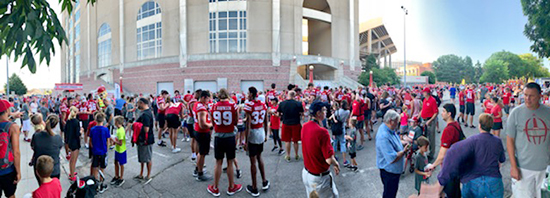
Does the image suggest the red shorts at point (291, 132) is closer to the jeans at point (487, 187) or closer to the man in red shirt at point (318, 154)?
the man in red shirt at point (318, 154)

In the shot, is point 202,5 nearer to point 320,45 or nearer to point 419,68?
point 320,45

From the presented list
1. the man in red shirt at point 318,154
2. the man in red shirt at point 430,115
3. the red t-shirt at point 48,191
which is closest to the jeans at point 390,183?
the man in red shirt at point 318,154

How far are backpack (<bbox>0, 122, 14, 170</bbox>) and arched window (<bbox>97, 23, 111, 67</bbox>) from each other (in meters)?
44.1

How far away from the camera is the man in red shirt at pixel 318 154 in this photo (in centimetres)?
361

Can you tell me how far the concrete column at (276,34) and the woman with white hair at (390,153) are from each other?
92.0 feet

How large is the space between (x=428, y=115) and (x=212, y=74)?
27.1 meters

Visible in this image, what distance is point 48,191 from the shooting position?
10.4 ft

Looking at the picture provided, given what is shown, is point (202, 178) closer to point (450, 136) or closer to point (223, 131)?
point (223, 131)

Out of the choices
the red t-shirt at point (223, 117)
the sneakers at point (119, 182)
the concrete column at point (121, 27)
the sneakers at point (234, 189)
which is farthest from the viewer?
the concrete column at point (121, 27)

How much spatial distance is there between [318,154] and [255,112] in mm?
2841

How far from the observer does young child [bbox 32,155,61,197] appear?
3139 millimetres

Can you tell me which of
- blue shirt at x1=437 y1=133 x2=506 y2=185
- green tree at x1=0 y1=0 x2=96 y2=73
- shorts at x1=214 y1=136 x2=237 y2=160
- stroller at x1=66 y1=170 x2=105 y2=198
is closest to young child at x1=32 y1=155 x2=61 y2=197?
stroller at x1=66 y1=170 x2=105 y2=198

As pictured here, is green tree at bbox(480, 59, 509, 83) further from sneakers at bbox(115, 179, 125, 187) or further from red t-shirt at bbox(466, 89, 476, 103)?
sneakers at bbox(115, 179, 125, 187)

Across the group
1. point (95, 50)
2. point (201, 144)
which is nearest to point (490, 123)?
point (201, 144)
